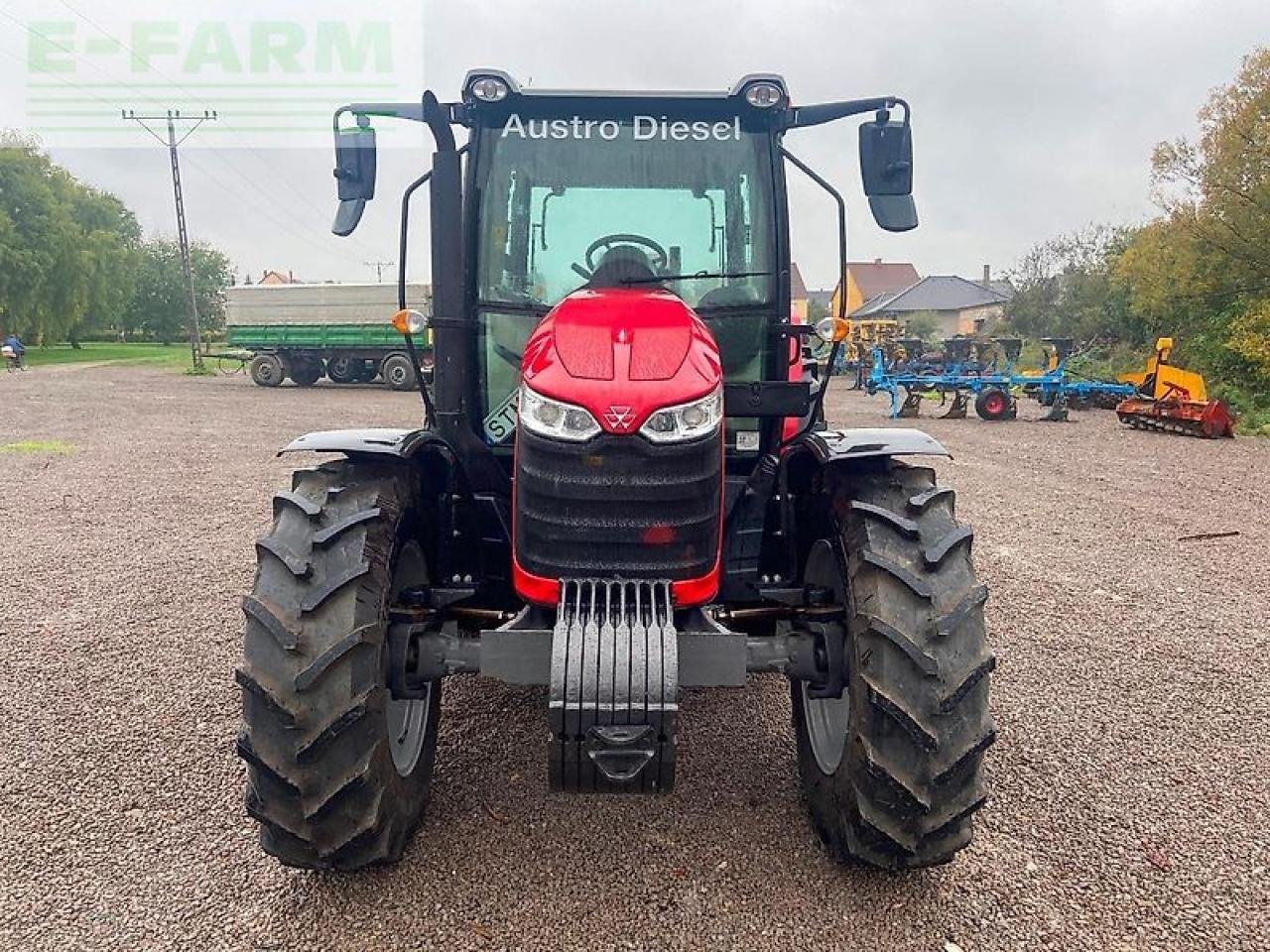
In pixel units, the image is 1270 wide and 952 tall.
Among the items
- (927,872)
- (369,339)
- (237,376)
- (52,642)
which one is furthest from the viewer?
(237,376)

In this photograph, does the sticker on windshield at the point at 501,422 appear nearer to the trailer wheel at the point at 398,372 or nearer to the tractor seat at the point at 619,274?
the tractor seat at the point at 619,274

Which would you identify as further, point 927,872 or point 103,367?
point 103,367

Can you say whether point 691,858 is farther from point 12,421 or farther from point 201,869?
point 12,421

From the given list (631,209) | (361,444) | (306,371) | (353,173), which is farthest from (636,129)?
(306,371)

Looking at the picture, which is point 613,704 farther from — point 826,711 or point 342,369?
point 342,369

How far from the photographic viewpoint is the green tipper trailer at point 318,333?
2727 centimetres

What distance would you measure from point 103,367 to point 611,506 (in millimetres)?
42446

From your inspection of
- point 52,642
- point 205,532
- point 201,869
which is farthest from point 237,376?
point 201,869

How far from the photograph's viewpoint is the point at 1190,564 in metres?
6.94

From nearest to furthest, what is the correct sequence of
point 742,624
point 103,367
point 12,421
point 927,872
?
point 927,872 → point 742,624 → point 12,421 → point 103,367

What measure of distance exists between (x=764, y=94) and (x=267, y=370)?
2847 centimetres

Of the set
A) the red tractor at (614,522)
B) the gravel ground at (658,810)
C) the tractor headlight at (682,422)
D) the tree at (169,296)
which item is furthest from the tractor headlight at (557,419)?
the tree at (169,296)

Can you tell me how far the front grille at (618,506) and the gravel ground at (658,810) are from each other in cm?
101

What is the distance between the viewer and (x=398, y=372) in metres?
27.1
